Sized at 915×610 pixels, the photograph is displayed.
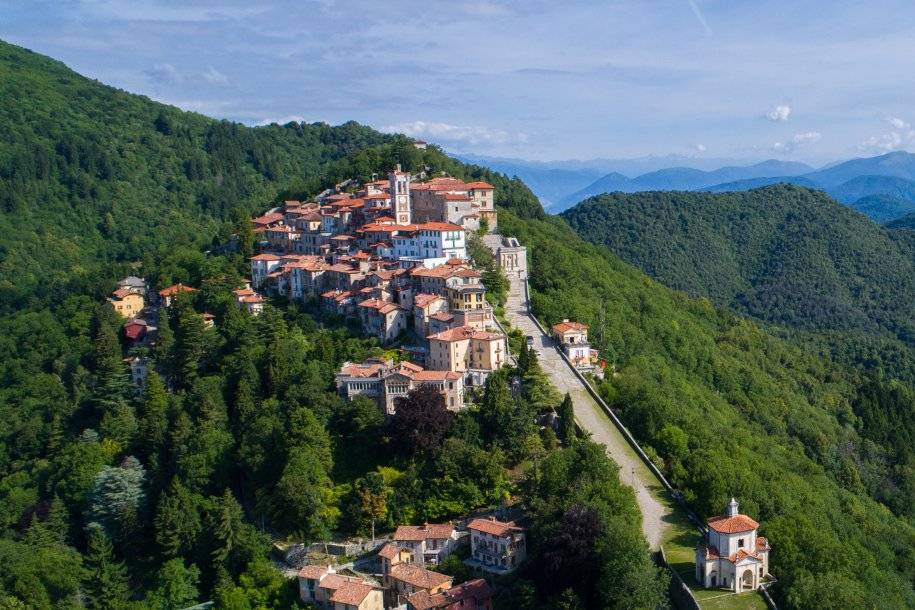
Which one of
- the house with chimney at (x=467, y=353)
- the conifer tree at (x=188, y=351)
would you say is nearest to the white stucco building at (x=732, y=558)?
the house with chimney at (x=467, y=353)

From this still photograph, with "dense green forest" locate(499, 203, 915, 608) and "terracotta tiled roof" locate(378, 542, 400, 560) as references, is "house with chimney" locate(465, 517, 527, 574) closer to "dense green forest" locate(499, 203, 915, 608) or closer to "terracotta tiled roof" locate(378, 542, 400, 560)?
"terracotta tiled roof" locate(378, 542, 400, 560)

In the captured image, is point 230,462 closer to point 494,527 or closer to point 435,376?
point 435,376

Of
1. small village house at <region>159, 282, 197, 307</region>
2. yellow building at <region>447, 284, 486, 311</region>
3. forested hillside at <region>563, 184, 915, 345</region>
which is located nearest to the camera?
yellow building at <region>447, 284, 486, 311</region>

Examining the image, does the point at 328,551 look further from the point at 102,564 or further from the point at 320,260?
the point at 320,260

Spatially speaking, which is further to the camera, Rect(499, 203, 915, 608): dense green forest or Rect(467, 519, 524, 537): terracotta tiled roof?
Rect(499, 203, 915, 608): dense green forest

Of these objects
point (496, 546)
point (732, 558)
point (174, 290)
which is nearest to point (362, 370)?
point (496, 546)

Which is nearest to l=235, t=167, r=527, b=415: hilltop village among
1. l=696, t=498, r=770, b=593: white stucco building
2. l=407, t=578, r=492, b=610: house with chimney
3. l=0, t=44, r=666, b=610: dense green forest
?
l=0, t=44, r=666, b=610: dense green forest
